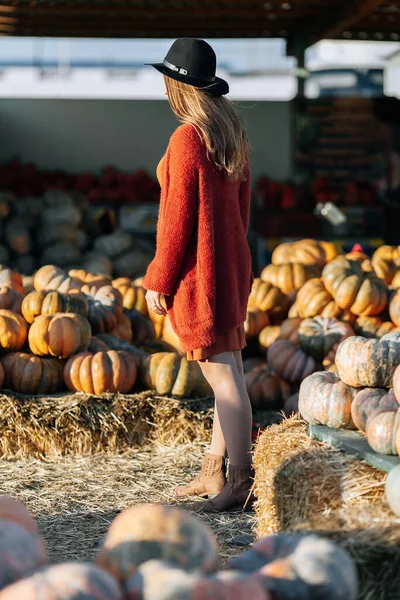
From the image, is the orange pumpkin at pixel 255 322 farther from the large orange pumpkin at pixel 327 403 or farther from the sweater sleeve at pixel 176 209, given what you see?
the large orange pumpkin at pixel 327 403

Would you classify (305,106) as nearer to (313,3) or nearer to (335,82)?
(313,3)

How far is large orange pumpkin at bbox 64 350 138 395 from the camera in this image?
17.9 ft

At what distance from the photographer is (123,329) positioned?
6.22 metres

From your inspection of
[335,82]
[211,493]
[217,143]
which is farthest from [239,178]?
[335,82]

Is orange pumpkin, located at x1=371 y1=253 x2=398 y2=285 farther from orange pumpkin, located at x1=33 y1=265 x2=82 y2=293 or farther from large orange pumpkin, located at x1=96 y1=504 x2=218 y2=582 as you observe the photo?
large orange pumpkin, located at x1=96 y1=504 x2=218 y2=582

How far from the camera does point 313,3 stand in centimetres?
918

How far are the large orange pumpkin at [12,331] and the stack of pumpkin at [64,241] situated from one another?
3.82 m

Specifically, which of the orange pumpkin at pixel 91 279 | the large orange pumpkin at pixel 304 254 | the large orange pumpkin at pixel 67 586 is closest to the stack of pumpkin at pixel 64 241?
the orange pumpkin at pixel 91 279

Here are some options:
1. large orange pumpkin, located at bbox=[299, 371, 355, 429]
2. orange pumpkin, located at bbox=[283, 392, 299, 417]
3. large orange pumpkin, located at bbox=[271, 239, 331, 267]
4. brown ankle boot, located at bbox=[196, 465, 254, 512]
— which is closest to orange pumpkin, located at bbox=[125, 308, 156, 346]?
large orange pumpkin, located at bbox=[271, 239, 331, 267]

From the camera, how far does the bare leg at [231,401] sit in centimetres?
405

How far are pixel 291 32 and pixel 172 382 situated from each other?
664 centimetres

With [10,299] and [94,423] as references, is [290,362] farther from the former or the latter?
[10,299]

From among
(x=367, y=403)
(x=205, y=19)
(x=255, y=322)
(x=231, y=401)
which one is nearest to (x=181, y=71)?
(x=231, y=401)

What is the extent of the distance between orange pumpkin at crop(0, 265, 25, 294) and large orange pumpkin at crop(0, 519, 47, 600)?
4324 millimetres
